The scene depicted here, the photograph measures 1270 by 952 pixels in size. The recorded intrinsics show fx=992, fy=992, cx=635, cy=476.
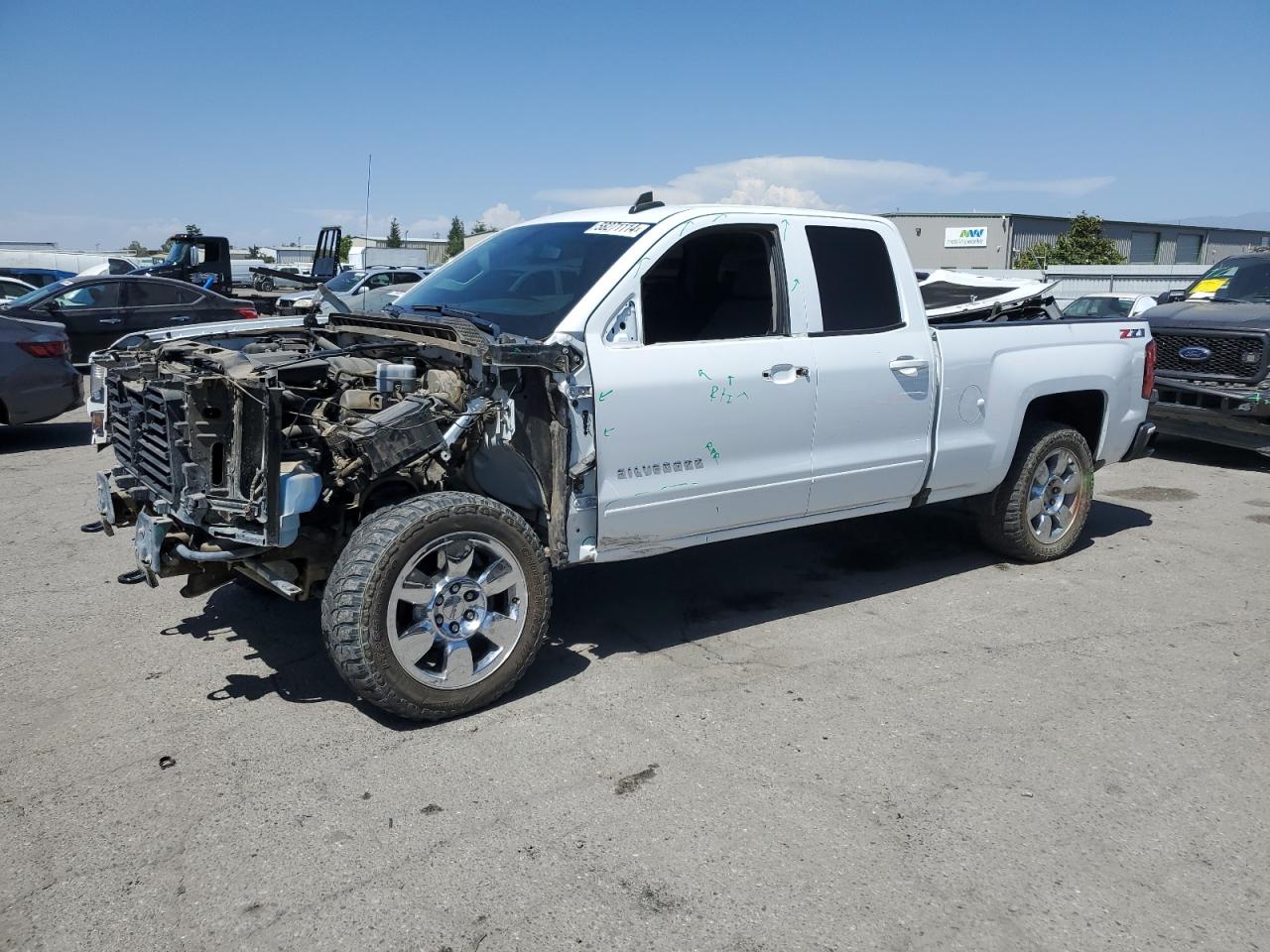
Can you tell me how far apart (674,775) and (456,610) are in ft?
3.50

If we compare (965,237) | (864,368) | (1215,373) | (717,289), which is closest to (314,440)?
(717,289)

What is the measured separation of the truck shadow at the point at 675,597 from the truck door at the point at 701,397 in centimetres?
70

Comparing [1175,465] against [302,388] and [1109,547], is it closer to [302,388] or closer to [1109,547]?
[1109,547]

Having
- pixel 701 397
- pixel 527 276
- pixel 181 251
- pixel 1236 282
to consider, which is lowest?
pixel 701 397

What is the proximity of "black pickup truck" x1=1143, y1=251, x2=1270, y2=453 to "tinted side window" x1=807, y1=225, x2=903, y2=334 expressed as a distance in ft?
17.8

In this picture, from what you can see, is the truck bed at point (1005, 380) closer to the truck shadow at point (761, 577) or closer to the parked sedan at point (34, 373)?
the truck shadow at point (761, 577)

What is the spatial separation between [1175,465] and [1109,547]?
147 inches

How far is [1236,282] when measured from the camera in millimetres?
10352

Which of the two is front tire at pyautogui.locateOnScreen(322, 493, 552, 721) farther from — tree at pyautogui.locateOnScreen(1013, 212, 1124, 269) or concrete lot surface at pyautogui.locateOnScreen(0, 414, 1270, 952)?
tree at pyautogui.locateOnScreen(1013, 212, 1124, 269)

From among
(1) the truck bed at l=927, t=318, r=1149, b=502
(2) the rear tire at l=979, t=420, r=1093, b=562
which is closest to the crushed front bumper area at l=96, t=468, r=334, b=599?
(1) the truck bed at l=927, t=318, r=1149, b=502

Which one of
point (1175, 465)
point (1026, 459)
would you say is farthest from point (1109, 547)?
point (1175, 465)

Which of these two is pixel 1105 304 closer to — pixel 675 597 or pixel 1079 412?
pixel 1079 412

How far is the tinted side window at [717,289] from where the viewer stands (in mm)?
4762

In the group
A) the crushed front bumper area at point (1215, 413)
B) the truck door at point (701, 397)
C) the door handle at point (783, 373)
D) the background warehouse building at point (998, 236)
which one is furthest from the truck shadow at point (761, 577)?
the background warehouse building at point (998, 236)
